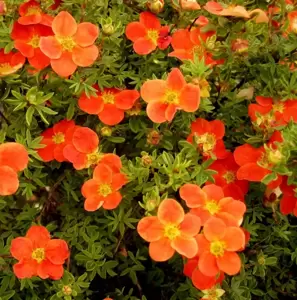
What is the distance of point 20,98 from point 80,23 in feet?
0.98

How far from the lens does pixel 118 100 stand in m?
1.95

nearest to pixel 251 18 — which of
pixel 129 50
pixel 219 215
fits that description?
pixel 129 50

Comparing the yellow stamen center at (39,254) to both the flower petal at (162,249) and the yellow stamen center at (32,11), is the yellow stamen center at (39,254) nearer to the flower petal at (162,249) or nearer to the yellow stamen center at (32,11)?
the flower petal at (162,249)

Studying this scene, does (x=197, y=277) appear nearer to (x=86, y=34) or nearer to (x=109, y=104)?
(x=109, y=104)

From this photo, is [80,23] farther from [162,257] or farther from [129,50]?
[162,257]

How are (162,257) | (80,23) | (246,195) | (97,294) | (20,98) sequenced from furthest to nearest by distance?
1. (97,294)
2. (246,195)
3. (80,23)
4. (20,98)
5. (162,257)

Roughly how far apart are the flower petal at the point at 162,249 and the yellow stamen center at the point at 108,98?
47 centimetres

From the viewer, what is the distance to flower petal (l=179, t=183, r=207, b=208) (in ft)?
5.69

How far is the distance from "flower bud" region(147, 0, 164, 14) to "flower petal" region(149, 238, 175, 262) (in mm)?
719

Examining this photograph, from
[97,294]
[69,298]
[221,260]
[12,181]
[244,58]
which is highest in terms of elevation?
[244,58]

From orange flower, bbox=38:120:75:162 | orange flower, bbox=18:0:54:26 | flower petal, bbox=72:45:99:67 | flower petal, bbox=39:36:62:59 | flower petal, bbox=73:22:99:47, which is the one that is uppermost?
orange flower, bbox=18:0:54:26

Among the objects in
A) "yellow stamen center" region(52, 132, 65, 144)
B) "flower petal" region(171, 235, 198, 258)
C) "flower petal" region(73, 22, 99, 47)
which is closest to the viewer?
"flower petal" region(171, 235, 198, 258)

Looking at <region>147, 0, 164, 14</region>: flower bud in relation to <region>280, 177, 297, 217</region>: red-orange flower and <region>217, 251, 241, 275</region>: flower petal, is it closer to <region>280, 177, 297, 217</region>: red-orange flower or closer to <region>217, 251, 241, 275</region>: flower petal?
<region>280, 177, 297, 217</region>: red-orange flower

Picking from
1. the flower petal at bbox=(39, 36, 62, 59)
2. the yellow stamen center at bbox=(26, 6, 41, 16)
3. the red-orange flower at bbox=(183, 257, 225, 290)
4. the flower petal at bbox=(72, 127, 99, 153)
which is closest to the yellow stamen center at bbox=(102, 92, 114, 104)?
the flower petal at bbox=(72, 127, 99, 153)
